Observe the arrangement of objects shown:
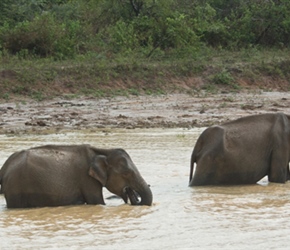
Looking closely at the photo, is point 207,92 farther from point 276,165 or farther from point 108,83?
point 276,165

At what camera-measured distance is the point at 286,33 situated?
2942 centimetres

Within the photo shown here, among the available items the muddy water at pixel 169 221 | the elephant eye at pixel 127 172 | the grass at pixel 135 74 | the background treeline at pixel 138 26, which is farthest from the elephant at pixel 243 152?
the background treeline at pixel 138 26

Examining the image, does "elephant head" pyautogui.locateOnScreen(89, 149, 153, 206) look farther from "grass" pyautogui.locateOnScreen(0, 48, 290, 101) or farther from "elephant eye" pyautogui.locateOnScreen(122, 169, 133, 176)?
"grass" pyautogui.locateOnScreen(0, 48, 290, 101)

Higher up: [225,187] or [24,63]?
[24,63]

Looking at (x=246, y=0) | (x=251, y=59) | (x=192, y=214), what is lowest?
(x=192, y=214)

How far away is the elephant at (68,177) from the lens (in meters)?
9.65

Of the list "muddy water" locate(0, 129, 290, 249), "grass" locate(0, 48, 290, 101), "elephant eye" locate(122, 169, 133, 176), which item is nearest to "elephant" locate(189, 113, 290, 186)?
"muddy water" locate(0, 129, 290, 249)

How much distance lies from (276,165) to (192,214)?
2.38m

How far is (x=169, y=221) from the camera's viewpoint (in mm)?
9031

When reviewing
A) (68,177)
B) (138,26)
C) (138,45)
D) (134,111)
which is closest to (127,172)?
(68,177)

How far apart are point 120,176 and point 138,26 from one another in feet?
62.7

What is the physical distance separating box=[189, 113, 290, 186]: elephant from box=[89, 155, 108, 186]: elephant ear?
5.58 ft

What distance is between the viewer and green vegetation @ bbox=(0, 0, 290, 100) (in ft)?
75.7

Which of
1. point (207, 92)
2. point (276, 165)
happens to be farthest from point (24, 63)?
point (276, 165)
